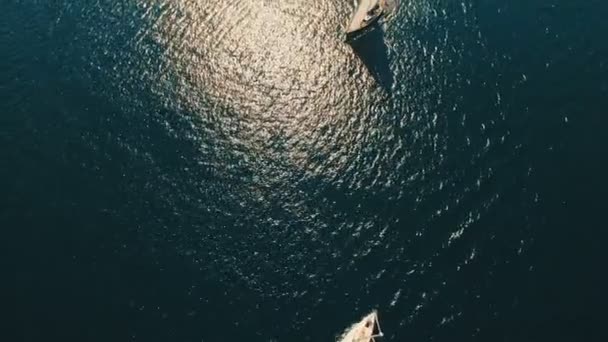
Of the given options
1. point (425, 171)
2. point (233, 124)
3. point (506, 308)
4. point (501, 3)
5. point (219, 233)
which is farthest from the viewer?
point (501, 3)

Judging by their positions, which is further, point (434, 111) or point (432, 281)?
point (434, 111)

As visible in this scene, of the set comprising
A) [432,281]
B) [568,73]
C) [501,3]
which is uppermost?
[501,3]

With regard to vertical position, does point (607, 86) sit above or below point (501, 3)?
below

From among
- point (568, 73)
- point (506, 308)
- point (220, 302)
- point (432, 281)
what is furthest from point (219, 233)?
point (568, 73)

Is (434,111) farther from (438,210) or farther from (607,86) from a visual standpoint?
(607,86)

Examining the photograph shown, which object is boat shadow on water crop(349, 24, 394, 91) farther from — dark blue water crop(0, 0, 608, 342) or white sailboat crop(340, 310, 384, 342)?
white sailboat crop(340, 310, 384, 342)

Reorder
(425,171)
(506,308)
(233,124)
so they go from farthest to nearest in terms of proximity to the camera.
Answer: (233,124) < (425,171) < (506,308)

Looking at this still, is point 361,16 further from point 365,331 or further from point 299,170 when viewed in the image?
point 365,331
